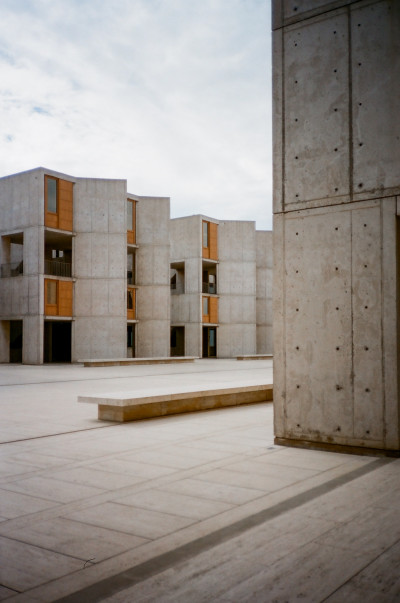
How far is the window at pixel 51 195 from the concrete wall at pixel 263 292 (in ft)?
70.5

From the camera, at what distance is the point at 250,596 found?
3.28m

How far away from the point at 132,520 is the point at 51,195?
1184 inches

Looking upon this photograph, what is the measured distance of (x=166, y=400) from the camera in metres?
10.6

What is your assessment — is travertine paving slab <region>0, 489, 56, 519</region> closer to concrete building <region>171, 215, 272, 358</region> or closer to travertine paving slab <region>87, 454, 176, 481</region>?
travertine paving slab <region>87, 454, 176, 481</region>

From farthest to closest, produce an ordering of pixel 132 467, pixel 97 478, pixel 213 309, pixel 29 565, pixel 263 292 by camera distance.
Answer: pixel 263 292, pixel 213 309, pixel 132 467, pixel 97 478, pixel 29 565

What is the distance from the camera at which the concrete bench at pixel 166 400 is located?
9.93 meters

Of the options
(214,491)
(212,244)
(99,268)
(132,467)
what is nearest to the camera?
(214,491)

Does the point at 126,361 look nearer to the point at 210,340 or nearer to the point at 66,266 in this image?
the point at 66,266

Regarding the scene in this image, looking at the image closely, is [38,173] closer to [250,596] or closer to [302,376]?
[302,376]

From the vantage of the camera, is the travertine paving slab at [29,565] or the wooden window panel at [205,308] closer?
the travertine paving slab at [29,565]

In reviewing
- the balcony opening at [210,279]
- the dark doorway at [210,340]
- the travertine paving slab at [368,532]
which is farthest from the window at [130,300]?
the travertine paving slab at [368,532]

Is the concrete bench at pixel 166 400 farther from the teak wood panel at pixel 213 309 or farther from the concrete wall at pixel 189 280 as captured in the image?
the teak wood panel at pixel 213 309

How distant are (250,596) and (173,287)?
44.1 metres

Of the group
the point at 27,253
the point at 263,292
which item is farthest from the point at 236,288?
the point at 27,253
